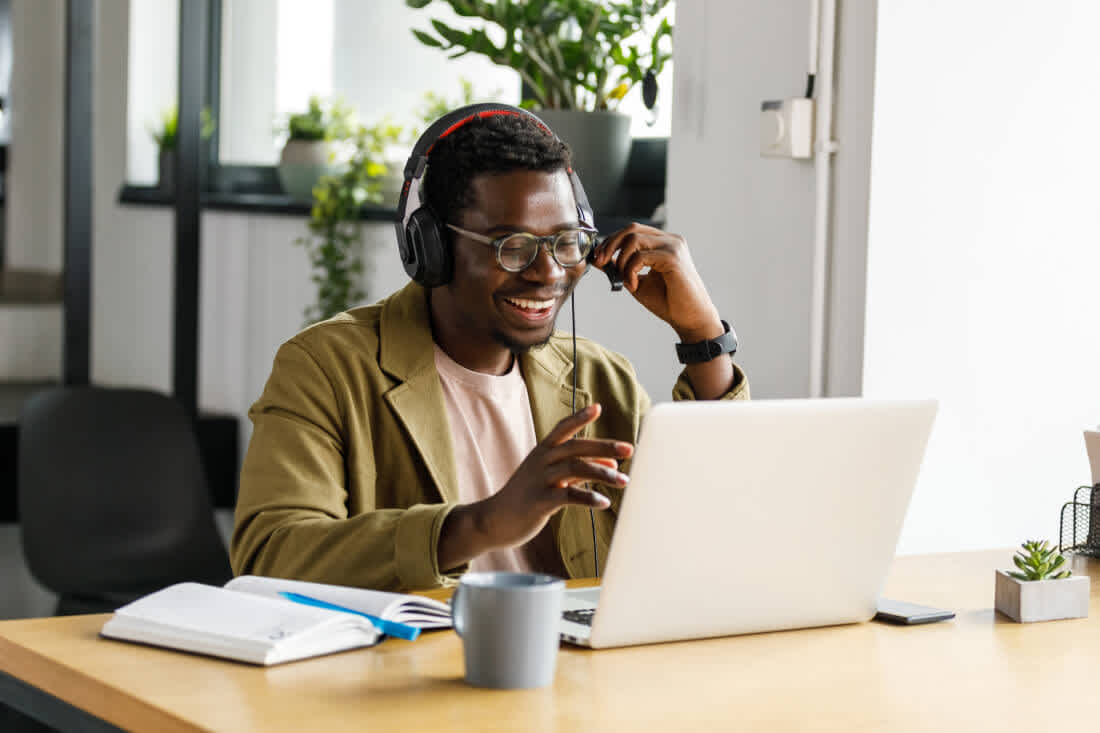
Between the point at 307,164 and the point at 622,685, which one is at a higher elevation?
the point at 307,164

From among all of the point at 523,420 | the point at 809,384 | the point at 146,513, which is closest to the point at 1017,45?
the point at 809,384

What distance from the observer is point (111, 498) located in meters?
3.11

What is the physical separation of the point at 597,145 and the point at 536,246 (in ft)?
3.27

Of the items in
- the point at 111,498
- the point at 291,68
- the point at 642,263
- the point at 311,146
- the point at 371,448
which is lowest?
the point at 111,498

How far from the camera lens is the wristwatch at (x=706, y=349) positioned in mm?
1767

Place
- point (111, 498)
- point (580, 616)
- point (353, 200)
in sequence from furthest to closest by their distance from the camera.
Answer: point (353, 200) → point (111, 498) → point (580, 616)

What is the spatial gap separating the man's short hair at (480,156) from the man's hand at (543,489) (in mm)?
489

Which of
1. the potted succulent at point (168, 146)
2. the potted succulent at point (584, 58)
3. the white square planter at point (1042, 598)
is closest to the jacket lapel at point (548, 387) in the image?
the white square planter at point (1042, 598)

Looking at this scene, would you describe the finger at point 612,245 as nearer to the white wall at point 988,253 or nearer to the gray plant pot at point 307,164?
the white wall at point 988,253

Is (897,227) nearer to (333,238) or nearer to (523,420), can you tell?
(523,420)

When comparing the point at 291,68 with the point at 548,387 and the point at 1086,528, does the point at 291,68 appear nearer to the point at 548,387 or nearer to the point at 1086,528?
the point at 548,387

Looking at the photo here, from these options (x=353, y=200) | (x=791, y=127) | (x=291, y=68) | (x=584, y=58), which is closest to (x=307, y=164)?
(x=353, y=200)

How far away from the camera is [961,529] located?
2.23m

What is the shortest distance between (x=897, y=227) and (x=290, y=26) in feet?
7.06
